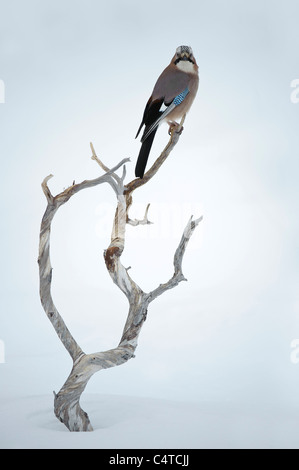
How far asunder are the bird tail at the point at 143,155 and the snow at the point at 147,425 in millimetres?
1368

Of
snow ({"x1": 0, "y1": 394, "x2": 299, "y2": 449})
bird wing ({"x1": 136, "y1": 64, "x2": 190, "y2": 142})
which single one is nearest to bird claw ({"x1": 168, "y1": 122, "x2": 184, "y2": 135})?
bird wing ({"x1": 136, "y1": 64, "x2": 190, "y2": 142})

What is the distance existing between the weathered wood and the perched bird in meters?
0.24

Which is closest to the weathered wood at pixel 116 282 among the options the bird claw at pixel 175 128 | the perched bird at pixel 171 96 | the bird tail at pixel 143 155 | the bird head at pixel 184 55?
the bird tail at pixel 143 155

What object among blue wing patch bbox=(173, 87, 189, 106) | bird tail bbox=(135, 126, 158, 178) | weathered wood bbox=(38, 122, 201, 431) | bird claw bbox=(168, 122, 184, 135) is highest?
blue wing patch bbox=(173, 87, 189, 106)

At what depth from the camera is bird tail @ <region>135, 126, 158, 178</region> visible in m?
3.10

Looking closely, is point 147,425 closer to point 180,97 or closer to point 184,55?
point 180,97

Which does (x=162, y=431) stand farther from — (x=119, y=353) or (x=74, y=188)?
(x=74, y=188)

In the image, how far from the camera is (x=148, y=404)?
3.44 metres

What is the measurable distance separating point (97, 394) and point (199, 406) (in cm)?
72

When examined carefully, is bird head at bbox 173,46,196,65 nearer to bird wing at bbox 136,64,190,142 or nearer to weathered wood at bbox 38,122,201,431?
bird wing at bbox 136,64,190,142

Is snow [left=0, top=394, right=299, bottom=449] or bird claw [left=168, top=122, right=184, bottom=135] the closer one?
snow [left=0, top=394, right=299, bottom=449]

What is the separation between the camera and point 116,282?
9.93 ft
